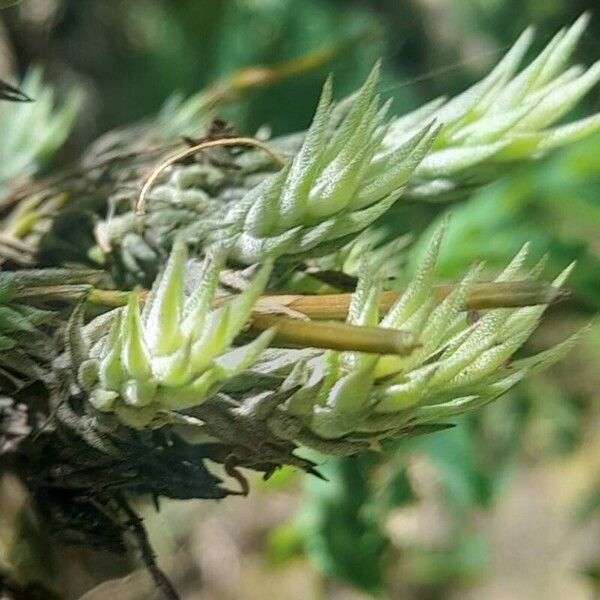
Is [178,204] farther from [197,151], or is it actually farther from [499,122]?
[499,122]

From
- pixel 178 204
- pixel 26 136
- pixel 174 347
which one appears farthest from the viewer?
pixel 26 136

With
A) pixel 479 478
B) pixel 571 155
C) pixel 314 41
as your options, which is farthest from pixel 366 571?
pixel 314 41

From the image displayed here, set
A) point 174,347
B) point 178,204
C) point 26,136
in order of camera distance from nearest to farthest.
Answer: point 174,347 → point 178,204 → point 26,136

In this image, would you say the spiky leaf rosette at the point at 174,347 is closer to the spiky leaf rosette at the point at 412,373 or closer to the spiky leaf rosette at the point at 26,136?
the spiky leaf rosette at the point at 412,373

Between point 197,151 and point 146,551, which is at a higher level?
point 197,151

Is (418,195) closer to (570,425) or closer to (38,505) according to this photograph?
(38,505)

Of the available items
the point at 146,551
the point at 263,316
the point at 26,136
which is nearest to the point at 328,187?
the point at 263,316
